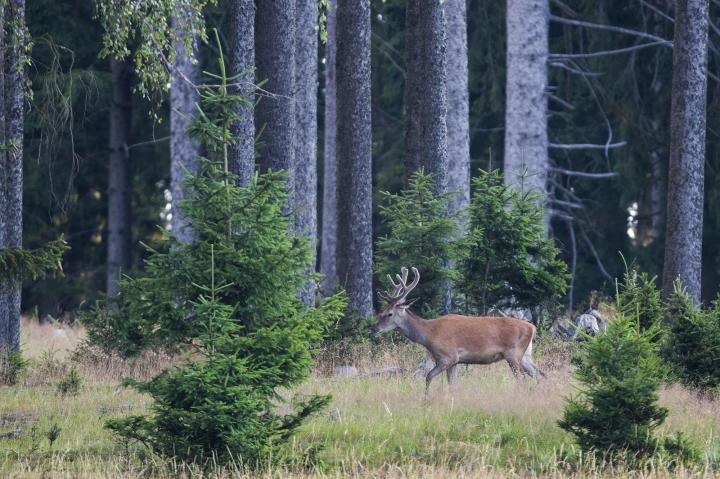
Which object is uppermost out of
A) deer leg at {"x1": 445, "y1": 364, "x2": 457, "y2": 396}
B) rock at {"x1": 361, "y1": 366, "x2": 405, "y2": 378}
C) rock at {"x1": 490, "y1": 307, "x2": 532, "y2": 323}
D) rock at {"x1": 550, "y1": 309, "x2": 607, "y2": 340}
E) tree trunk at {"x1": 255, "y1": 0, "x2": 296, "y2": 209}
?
tree trunk at {"x1": 255, "y1": 0, "x2": 296, "y2": 209}

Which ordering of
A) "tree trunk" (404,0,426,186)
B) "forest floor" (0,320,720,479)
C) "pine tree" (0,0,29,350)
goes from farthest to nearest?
"tree trunk" (404,0,426,186), "pine tree" (0,0,29,350), "forest floor" (0,320,720,479)

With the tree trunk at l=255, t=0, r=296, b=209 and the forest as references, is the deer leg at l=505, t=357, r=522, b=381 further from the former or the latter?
the tree trunk at l=255, t=0, r=296, b=209

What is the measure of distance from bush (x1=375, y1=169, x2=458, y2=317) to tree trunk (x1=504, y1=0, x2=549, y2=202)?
7.01m

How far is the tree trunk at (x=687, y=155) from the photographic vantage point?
19.0 m

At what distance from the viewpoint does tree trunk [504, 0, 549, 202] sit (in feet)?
79.7

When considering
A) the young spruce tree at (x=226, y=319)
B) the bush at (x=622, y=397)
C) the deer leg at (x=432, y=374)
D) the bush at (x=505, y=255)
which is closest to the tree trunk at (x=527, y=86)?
the bush at (x=505, y=255)

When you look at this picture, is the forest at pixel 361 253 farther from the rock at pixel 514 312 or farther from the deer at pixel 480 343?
the rock at pixel 514 312

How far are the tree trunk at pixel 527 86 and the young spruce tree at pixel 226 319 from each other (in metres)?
14.3

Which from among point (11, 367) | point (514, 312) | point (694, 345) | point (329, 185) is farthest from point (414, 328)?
point (329, 185)

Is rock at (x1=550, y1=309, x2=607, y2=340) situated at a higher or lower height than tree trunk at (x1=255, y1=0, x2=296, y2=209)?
lower

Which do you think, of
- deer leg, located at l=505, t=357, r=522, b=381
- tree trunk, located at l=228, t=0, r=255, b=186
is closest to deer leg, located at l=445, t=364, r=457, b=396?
deer leg, located at l=505, t=357, r=522, b=381

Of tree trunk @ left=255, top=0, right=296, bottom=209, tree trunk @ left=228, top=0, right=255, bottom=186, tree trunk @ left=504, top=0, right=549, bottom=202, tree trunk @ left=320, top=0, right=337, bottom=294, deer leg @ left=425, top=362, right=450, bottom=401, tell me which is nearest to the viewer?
deer leg @ left=425, top=362, right=450, bottom=401

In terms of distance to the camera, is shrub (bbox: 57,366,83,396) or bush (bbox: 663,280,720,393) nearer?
bush (bbox: 663,280,720,393)

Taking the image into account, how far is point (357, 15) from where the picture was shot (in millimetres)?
19156
